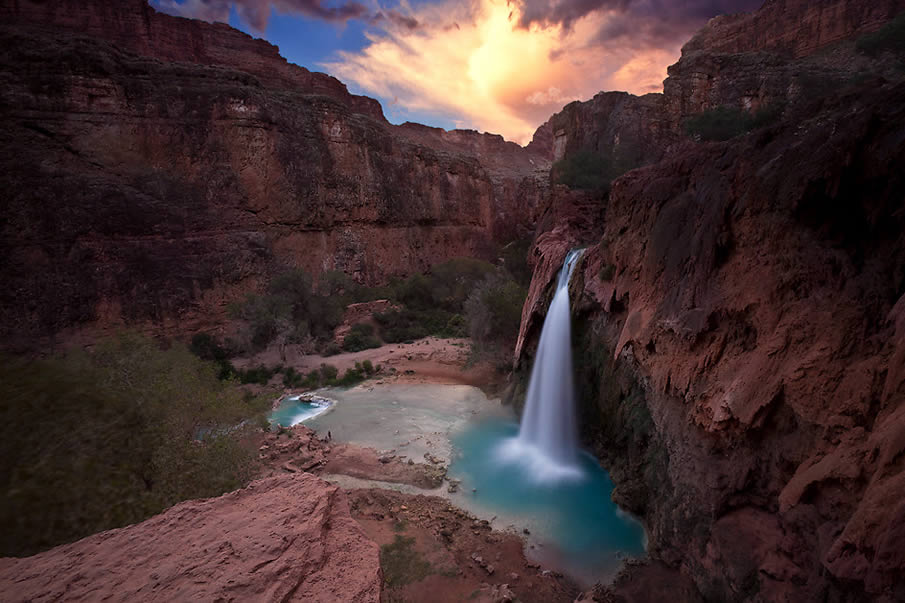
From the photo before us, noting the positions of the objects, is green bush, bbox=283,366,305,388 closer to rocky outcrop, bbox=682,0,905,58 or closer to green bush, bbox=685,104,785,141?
green bush, bbox=685,104,785,141

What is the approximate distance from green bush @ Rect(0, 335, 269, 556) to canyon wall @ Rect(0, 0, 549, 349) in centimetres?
1667

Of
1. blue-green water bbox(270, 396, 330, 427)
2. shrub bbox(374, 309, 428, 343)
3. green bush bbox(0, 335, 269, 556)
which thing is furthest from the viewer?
shrub bbox(374, 309, 428, 343)

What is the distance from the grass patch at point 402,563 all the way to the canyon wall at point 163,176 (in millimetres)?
20794

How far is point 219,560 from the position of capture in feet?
8.29

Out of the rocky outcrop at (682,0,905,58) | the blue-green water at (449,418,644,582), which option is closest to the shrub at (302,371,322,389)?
the blue-green water at (449,418,644,582)

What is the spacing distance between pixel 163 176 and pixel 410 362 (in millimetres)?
18502

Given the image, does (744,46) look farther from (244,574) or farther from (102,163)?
(102,163)

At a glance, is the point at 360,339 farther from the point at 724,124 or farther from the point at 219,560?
the point at 219,560

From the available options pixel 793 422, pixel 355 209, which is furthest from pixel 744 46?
pixel 793 422

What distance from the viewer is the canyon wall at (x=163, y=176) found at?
64.0 ft

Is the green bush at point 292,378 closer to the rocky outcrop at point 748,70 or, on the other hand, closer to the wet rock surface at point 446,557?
the wet rock surface at point 446,557

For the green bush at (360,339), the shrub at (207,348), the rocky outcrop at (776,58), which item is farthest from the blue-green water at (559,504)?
the rocky outcrop at (776,58)

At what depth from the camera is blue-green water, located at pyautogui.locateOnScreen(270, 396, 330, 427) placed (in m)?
14.6

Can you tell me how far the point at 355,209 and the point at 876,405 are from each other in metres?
31.9
